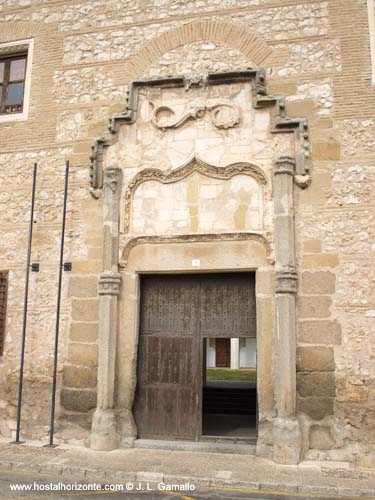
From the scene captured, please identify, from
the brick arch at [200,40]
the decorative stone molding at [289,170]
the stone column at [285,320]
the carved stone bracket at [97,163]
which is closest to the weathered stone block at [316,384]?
the stone column at [285,320]

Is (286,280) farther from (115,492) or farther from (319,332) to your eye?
(115,492)

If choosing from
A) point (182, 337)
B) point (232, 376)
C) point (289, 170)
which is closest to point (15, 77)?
point (289, 170)

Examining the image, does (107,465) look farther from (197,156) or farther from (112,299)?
(197,156)

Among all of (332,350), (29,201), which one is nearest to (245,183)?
(332,350)

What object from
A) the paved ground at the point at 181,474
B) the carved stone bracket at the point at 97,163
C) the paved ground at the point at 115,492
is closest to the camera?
the paved ground at the point at 115,492

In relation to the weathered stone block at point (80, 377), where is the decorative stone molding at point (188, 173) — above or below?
above

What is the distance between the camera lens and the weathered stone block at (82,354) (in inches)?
289

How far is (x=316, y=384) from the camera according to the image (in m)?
6.57

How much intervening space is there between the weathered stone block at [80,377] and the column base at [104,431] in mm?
435

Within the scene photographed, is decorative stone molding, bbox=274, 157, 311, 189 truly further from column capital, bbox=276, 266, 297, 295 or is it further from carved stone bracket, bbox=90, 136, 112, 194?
carved stone bracket, bbox=90, 136, 112, 194

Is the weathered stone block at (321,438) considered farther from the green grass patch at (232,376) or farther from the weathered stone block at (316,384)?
the green grass patch at (232,376)

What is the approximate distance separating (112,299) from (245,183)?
2569 mm

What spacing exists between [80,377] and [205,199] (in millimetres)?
3210

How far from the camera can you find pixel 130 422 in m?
7.12
